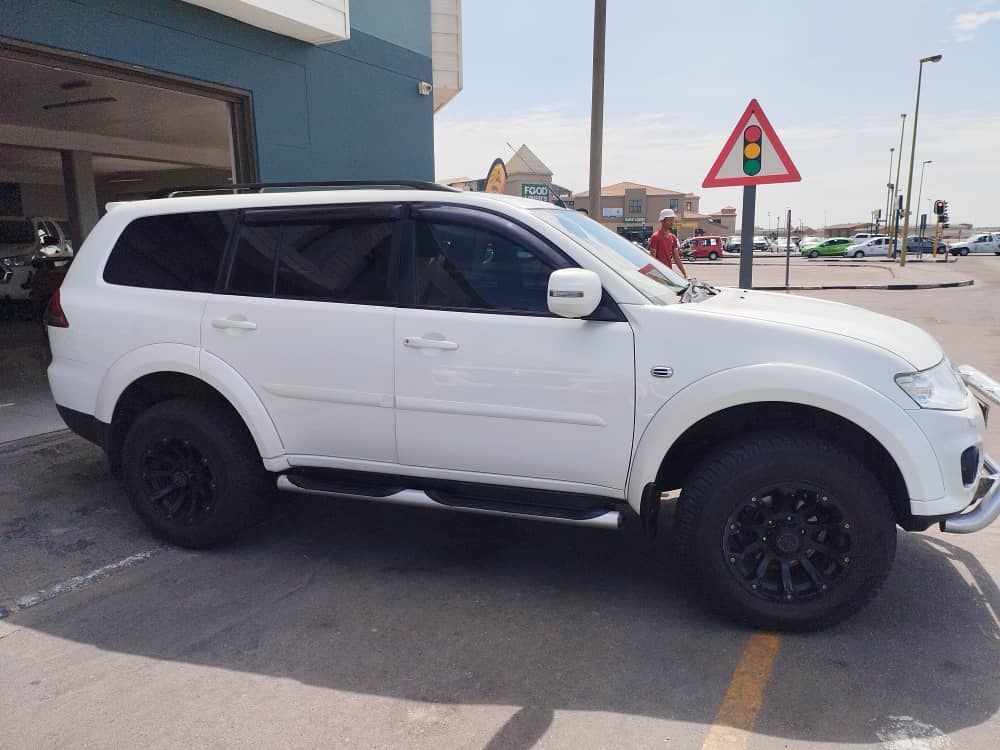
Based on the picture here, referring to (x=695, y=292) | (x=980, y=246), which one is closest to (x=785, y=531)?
(x=695, y=292)

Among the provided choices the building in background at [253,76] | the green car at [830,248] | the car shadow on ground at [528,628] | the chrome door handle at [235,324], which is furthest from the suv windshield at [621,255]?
the green car at [830,248]

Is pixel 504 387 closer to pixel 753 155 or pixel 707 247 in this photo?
pixel 753 155

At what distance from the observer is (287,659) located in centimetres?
312

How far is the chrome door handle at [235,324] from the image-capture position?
12.6 ft

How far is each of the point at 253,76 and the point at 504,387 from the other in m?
5.96

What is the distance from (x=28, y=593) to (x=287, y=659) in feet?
4.99

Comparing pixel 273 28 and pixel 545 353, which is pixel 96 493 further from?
pixel 273 28

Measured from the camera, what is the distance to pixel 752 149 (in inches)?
242

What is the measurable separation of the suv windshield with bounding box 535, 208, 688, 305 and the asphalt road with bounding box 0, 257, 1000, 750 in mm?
1419

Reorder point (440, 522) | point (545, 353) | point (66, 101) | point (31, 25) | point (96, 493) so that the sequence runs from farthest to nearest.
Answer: point (66, 101) < point (31, 25) < point (96, 493) < point (440, 522) < point (545, 353)

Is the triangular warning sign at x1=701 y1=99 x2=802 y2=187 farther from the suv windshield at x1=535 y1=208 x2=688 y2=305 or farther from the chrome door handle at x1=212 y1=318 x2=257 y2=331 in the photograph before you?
the chrome door handle at x1=212 y1=318 x2=257 y2=331

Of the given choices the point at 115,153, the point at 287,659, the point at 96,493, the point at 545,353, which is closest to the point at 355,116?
the point at 96,493

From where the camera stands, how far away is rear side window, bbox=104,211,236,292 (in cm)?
405

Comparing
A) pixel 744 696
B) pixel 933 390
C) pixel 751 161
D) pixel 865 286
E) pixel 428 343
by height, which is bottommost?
pixel 744 696
